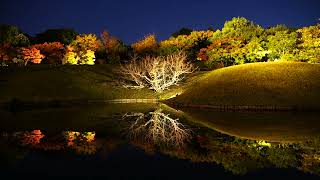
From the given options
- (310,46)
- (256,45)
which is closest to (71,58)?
(256,45)

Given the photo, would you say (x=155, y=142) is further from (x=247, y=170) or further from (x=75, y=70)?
(x=75, y=70)

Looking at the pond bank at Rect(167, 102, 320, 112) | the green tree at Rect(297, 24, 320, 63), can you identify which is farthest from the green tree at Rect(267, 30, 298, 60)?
the pond bank at Rect(167, 102, 320, 112)

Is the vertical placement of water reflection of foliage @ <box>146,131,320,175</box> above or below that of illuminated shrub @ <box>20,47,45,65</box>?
below

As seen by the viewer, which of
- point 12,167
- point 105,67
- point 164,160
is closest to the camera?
point 12,167

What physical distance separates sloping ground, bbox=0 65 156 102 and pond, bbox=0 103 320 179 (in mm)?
24187

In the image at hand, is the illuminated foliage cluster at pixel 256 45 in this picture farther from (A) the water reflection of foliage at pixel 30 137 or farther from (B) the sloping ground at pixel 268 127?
(A) the water reflection of foliage at pixel 30 137

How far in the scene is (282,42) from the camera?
6475 centimetres

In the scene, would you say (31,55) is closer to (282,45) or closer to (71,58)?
(71,58)

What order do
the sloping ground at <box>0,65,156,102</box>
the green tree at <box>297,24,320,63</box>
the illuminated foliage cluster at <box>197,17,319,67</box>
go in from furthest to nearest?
the illuminated foliage cluster at <box>197,17,319,67</box>
the green tree at <box>297,24,320,63</box>
the sloping ground at <box>0,65,156,102</box>

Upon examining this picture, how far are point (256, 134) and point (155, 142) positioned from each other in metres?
6.79

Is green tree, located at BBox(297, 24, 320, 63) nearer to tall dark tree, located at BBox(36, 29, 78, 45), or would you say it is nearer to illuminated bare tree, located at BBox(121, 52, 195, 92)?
illuminated bare tree, located at BBox(121, 52, 195, 92)

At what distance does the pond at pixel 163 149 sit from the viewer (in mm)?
15375

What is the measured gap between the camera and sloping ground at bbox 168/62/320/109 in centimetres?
4200

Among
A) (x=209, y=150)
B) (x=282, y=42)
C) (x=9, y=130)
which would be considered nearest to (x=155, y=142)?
(x=209, y=150)
